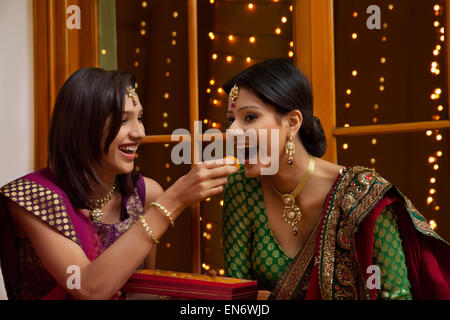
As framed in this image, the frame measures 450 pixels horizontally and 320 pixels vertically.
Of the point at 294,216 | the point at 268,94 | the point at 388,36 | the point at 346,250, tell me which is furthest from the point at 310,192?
the point at 388,36

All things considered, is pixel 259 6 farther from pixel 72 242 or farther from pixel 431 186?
pixel 72 242

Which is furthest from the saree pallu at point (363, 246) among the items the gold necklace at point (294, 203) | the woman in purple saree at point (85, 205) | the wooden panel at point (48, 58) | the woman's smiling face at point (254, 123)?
the wooden panel at point (48, 58)

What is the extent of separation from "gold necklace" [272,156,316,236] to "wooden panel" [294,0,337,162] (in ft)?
→ 0.66

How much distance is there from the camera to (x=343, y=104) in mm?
1705

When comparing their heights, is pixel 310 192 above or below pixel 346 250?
above

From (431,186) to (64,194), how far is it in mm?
1129

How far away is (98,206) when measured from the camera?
1628mm

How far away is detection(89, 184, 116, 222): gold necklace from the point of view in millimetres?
1590

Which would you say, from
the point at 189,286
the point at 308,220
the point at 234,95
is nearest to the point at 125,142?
the point at 234,95

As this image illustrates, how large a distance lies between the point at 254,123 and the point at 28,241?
2.59 feet

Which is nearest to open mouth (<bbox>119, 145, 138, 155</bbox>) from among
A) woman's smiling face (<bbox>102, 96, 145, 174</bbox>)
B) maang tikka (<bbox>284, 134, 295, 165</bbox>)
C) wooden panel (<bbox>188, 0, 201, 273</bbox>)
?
woman's smiling face (<bbox>102, 96, 145, 174</bbox>)

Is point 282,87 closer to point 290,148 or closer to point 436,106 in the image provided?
point 290,148

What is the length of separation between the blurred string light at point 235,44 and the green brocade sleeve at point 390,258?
2.26 ft

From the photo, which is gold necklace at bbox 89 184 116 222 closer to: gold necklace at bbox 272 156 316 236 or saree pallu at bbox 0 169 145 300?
saree pallu at bbox 0 169 145 300
